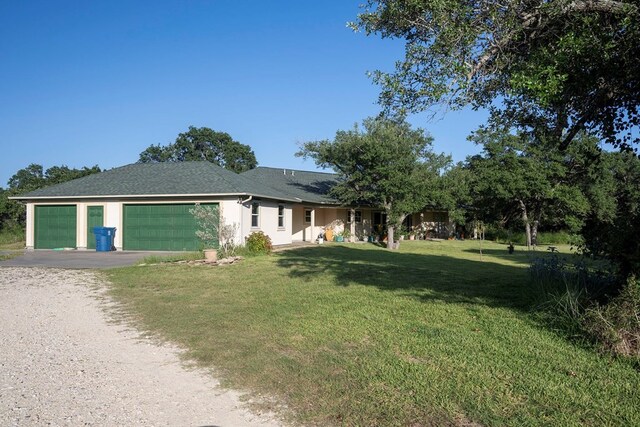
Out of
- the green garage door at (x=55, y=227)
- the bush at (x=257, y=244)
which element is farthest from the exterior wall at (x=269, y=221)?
the green garage door at (x=55, y=227)

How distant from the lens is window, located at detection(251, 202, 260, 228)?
22984 mm

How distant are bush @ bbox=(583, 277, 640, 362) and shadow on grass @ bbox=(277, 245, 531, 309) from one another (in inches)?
101

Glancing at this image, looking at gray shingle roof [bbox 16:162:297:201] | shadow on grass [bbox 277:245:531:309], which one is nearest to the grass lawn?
shadow on grass [bbox 277:245:531:309]

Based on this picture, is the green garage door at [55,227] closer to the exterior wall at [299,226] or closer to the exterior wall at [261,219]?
the exterior wall at [261,219]

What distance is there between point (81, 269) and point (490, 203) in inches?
1121

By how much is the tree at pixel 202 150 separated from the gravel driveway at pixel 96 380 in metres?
60.0

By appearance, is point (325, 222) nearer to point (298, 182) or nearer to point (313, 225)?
point (313, 225)

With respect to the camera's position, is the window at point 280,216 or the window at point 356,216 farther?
the window at point 356,216

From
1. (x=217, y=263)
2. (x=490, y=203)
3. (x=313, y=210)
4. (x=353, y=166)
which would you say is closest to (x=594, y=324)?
(x=217, y=263)

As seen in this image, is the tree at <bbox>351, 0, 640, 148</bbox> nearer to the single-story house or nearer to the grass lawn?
the grass lawn

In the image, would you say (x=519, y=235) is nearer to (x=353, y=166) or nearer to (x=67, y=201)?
(x=353, y=166)

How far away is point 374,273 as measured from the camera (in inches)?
530

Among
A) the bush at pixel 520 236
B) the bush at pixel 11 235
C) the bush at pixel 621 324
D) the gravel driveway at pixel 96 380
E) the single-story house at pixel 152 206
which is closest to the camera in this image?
the gravel driveway at pixel 96 380

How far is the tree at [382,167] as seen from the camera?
25.5 meters
